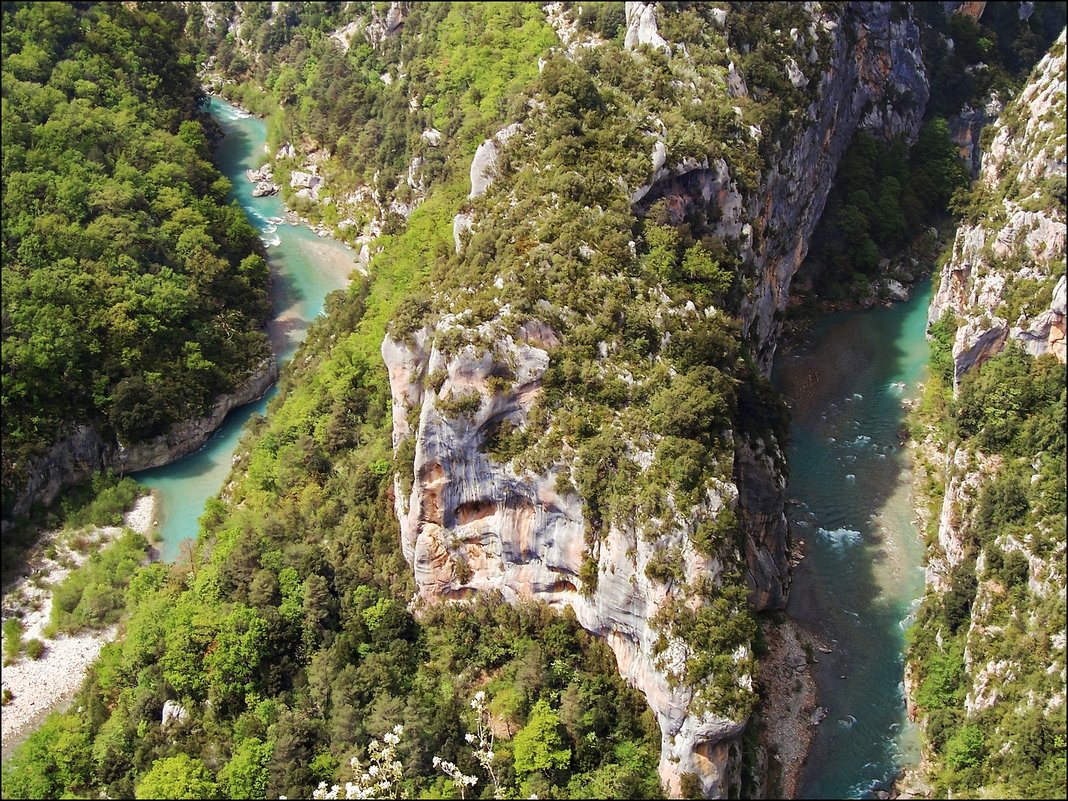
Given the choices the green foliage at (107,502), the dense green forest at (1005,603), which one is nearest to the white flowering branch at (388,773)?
the dense green forest at (1005,603)

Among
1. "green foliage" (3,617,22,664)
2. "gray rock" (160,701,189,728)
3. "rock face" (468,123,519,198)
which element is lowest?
"gray rock" (160,701,189,728)

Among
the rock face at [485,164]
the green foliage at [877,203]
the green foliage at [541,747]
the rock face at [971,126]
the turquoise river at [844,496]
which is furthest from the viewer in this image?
the rock face at [971,126]

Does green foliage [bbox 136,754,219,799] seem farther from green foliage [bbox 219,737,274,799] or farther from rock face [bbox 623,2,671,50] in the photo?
rock face [bbox 623,2,671,50]

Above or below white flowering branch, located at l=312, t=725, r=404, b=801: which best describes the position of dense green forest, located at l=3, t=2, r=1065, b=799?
above

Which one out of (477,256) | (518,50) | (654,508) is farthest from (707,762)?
(518,50)

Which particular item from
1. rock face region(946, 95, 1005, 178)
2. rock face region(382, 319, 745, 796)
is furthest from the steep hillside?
rock face region(946, 95, 1005, 178)

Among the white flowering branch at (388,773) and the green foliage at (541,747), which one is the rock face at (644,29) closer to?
the green foliage at (541,747)

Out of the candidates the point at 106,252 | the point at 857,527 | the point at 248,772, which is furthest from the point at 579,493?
the point at 106,252
